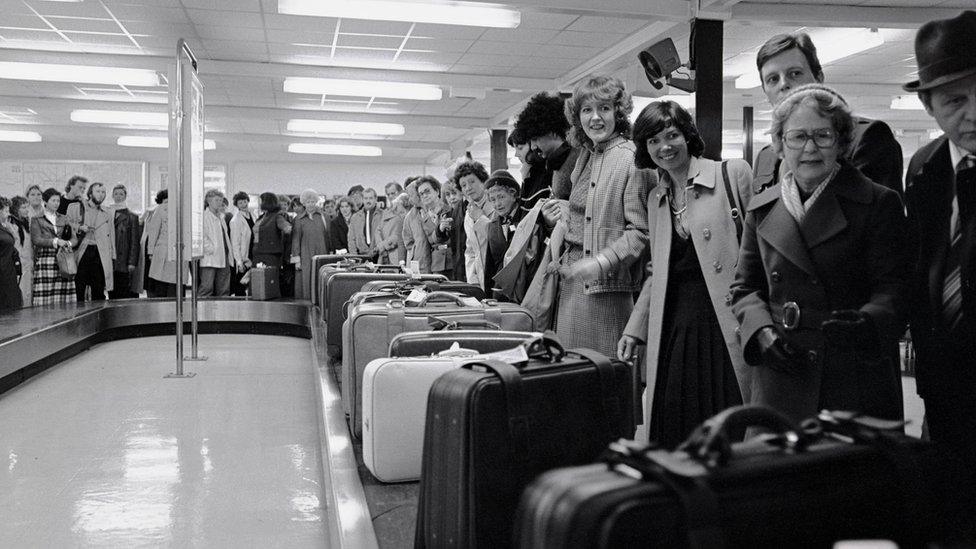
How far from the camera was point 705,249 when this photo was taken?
2.29 m

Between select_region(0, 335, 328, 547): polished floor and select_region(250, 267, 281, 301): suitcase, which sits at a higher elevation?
select_region(250, 267, 281, 301): suitcase

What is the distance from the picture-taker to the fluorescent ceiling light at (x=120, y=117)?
15.0m

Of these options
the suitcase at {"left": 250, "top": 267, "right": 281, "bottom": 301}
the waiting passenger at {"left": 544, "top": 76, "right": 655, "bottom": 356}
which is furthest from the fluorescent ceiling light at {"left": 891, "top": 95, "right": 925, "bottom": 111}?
the waiting passenger at {"left": 544, "top": 76, "right": 655, "bottom": 356}

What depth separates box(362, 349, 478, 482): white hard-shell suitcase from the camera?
7.29 feet

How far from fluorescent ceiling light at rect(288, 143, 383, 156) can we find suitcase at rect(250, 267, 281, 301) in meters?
10.0

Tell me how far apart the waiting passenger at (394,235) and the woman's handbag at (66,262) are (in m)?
3.43

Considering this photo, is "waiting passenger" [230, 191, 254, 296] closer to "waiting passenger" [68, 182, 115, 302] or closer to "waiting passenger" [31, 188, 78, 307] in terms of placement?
"waiting passenger" [68, 182, 115, 302]

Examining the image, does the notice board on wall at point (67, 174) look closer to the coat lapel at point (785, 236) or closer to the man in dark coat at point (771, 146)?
the man in dark coat at point (771, 146)

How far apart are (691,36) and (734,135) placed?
10781 millimetres

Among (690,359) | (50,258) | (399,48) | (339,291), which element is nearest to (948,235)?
(690,359)

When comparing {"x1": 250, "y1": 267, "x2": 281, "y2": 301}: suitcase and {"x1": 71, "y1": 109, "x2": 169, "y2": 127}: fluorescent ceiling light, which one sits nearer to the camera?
{"x1": 250, "y1": 267, "x2": 281, "y2": 301}: suitcase

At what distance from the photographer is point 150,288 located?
11.6 metres

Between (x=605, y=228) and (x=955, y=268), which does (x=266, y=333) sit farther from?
(x=955, y=268)

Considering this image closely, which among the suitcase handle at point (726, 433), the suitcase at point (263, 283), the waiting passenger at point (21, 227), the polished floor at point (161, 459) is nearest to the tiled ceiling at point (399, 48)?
the waiting passenger at point (21, 227)
